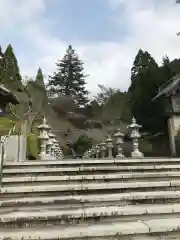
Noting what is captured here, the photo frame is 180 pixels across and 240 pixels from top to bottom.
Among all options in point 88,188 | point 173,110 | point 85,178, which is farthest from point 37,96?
point 88,188

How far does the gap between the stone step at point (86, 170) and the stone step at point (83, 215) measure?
1637mm

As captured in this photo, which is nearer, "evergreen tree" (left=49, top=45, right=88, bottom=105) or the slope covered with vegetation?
the slope covered with vegetation

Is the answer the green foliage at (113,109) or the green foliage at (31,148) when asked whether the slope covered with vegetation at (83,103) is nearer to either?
the green foliage at (113,109)

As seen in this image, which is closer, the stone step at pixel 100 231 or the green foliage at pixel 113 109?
the stone step at pixel 100 231

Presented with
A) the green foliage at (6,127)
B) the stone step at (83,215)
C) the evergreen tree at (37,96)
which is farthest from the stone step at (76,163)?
the evergreen tree at (37,96)

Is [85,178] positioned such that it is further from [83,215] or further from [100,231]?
[100,231]

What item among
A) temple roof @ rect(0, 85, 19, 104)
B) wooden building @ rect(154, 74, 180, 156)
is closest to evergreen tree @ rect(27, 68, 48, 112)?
temple roof @ rect(0, 85, 19, 104)

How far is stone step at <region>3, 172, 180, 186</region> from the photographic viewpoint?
214 inches

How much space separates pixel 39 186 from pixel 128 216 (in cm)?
201

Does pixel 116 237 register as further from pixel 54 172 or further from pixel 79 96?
pixel 79 96

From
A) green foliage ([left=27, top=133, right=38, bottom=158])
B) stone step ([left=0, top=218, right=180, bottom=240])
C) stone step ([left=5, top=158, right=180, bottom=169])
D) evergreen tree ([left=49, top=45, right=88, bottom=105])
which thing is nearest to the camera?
stone step ([left=0, top=218, right=180, bottom=240])

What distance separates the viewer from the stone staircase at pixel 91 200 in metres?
3.73

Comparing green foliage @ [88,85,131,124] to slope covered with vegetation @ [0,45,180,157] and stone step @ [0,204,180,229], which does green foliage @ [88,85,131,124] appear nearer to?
slope covered with vegetation @ [0,45,180,157]

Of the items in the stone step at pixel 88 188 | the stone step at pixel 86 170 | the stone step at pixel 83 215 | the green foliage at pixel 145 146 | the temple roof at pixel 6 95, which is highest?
the temple roof at pixel 6 95
